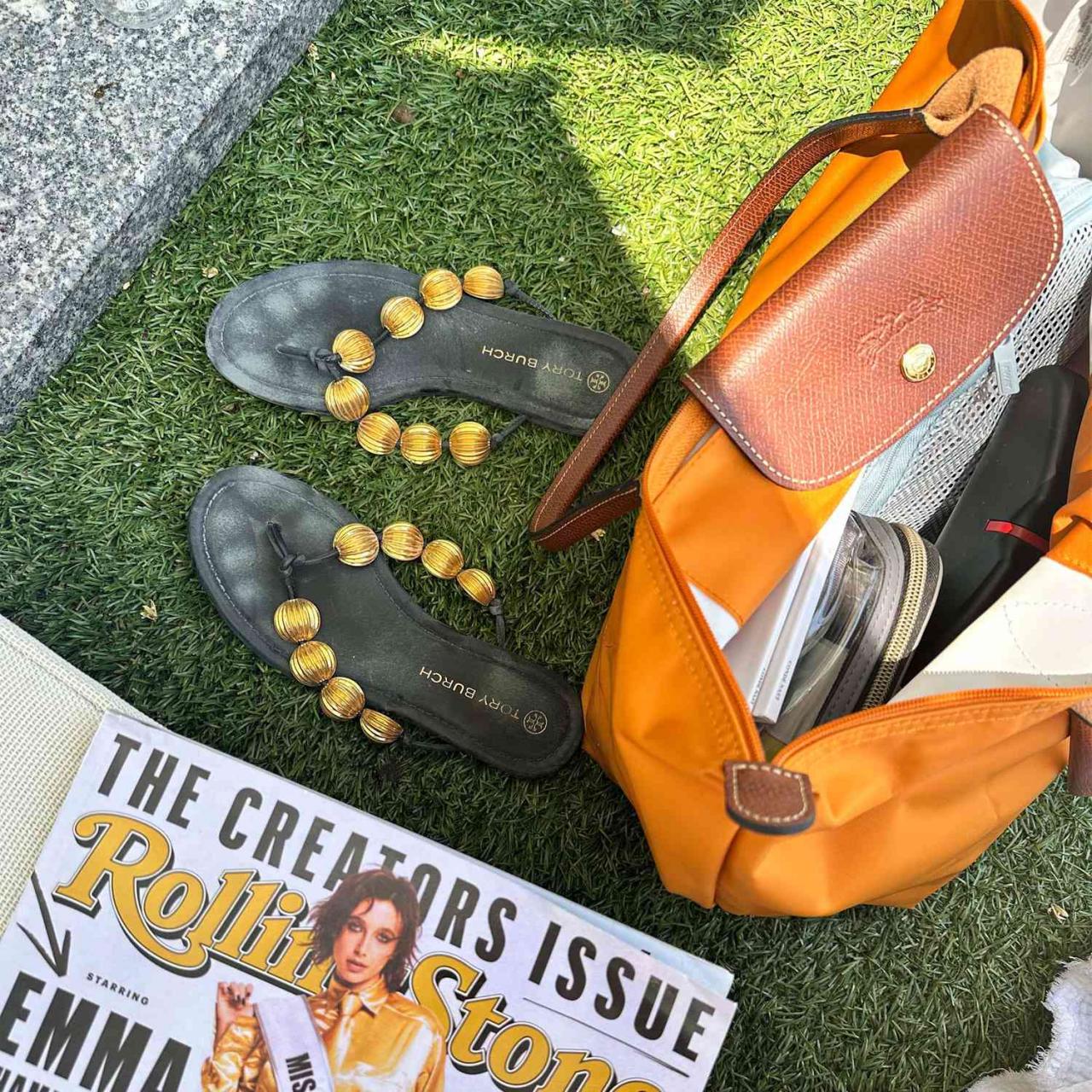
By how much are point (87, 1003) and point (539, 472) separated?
0.72m

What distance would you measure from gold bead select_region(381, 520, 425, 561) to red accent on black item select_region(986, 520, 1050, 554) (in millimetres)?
626

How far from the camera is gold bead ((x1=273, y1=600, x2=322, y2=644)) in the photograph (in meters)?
1.09

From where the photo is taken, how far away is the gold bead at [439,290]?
1179mm

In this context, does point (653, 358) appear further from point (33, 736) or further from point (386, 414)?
point (33, 736)

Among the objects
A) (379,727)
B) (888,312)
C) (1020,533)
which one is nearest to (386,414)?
(379,727)

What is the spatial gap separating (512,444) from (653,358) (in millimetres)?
200

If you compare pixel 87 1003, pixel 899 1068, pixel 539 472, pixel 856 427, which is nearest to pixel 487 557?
pixel 539 472

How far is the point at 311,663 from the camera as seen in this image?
1.09 m

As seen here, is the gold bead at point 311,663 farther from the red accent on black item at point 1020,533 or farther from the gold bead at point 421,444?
the red accent on black item at point 1020,533

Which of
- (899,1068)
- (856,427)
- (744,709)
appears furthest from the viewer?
(899,1068)

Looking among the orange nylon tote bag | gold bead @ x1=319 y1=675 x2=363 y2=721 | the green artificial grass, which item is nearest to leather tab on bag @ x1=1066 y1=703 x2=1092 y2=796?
the orange nylon tote bag

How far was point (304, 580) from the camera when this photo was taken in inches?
44.6

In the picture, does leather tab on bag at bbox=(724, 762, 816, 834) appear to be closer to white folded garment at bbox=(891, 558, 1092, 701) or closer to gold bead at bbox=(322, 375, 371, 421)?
white folded garment at bbox=(891, 558, 1092, 701)

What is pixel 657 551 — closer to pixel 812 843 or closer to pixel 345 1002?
pixel 812 843
